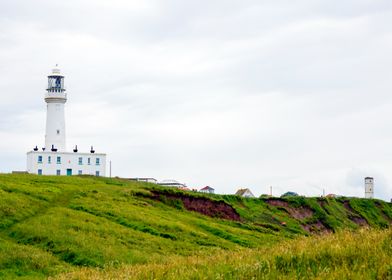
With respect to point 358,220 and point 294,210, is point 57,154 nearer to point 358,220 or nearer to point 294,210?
point 294,210

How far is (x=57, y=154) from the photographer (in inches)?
4291

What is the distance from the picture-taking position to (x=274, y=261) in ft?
46.2

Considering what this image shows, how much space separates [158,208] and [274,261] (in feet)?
150

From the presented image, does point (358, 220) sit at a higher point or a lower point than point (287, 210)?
lower

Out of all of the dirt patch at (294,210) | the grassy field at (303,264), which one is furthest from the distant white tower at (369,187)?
the grassy field at (303,264)

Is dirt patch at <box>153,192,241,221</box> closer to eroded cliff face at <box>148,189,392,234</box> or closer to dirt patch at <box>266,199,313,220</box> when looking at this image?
eroded cliff face at <box>148,189,392,234</box>

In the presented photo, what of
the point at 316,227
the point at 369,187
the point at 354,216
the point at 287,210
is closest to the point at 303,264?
the point at 316,227

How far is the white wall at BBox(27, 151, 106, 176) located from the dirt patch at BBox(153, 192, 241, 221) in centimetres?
4452

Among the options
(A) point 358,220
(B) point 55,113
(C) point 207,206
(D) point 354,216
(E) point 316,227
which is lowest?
(E) point 316,227

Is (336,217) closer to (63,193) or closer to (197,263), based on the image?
(63,193)

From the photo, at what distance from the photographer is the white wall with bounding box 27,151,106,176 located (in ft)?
354

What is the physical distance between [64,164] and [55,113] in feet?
33.2

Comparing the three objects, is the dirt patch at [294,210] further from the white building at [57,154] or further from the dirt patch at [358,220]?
the white building at [57,154]

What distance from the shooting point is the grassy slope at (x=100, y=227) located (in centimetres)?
3381
